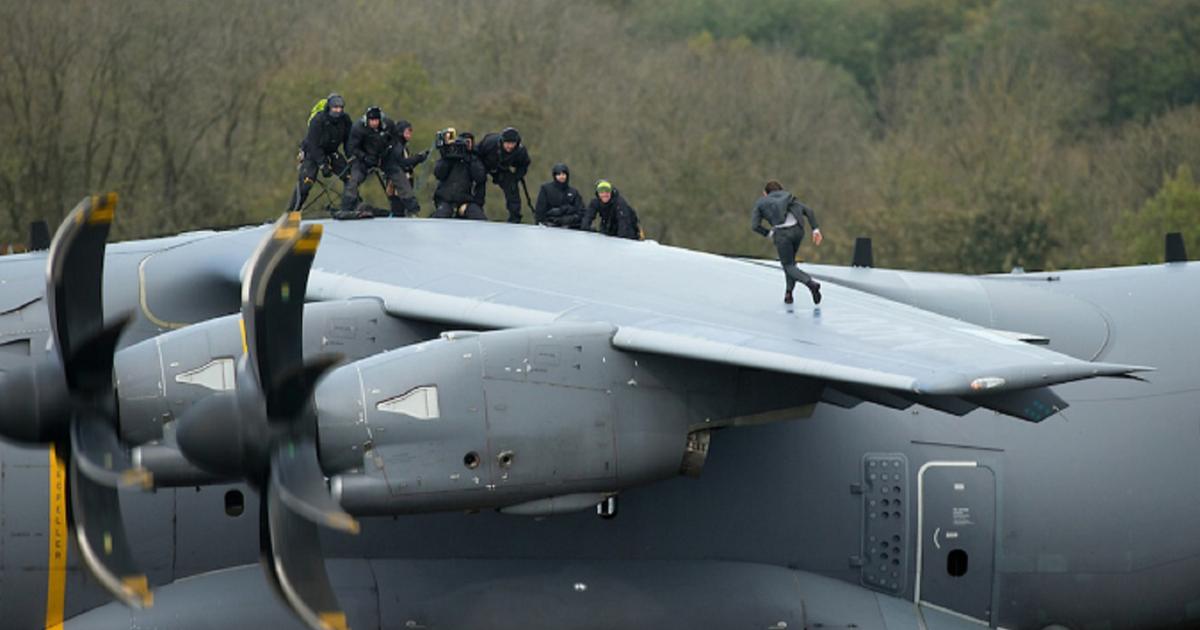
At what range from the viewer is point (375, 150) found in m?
17.7

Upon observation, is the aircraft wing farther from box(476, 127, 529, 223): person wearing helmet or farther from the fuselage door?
box(476, 127, 529, 223): person wearing helmet

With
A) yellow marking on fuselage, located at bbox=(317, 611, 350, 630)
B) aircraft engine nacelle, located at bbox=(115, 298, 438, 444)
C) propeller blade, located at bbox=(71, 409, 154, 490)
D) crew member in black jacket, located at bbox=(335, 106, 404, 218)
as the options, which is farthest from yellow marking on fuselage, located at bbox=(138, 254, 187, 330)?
yellow marking on fuselage, located at bbox=(317, 611, 350, 630)

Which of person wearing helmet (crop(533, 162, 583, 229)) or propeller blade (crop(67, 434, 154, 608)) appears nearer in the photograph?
propeller blade (crop(67, 434, 154, 608))

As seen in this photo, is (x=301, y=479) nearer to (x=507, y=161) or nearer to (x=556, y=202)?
(x=556, y=202)

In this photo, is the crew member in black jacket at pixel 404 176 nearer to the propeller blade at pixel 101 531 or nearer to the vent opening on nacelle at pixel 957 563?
the propeller blade at pixel 101 531

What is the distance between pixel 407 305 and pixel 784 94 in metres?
31.7

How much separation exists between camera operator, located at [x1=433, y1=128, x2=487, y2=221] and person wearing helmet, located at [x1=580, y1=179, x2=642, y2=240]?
0.93 metres

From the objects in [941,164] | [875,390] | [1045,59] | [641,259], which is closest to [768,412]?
[875,390]

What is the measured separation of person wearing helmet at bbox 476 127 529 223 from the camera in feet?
61.0

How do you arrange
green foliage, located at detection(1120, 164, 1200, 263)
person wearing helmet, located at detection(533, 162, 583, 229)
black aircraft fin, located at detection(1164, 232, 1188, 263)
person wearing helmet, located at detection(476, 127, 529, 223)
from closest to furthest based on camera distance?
black aircraft fin, located at detection(1164, 232, 1188, 263), person wearing helmet, located at detection(533, 162, 583, 229), person wearing helmet, located at detection(476, 127, 529, 223), green foliage, located at detection(1120, 164, 1200, 263)

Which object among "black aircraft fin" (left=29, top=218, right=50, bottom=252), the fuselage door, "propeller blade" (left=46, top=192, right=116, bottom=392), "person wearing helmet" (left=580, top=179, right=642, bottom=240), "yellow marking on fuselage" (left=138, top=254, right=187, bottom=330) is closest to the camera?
"propeller blade" (left=46, top=192, right=116, bottom=392)

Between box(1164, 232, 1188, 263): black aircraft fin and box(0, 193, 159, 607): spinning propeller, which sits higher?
box(1164, 232, 1188, 263): black aircraft fin

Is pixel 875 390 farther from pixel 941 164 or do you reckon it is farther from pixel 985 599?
pixel 941 164

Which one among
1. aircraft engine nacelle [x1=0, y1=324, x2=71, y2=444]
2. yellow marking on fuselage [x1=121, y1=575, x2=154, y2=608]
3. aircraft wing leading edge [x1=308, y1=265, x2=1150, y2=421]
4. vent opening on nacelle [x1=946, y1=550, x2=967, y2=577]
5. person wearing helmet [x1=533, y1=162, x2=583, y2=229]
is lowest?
vent opening on nacelle [x1=946, y1=550, x2=967, y2=577]
